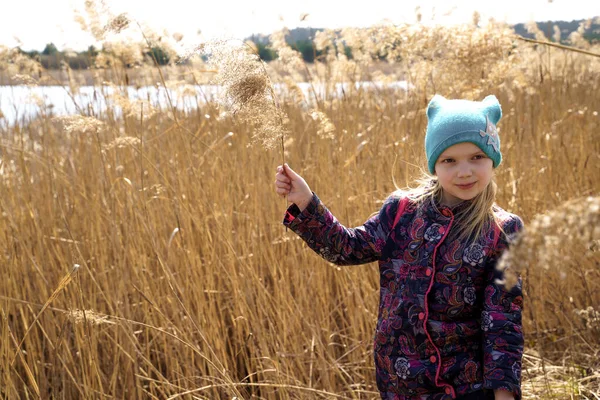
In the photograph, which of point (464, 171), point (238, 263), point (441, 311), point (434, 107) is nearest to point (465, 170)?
point (464, 171)

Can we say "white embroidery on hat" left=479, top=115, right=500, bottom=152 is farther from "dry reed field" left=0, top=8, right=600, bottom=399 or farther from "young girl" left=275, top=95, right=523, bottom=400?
"dry reed field" left=0, top=8, right=600, bottom=399

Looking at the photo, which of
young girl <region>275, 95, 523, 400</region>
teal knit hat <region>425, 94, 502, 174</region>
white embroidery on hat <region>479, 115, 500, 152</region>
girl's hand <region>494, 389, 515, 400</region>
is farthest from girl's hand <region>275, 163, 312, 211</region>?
girl's hand <region>494, 389, 515, 400</region>

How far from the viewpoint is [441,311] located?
1544 millimetres

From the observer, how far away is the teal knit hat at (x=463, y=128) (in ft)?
5.03

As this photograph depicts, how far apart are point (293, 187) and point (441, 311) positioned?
0.45m

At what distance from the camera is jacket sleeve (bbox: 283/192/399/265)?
5.30 ft

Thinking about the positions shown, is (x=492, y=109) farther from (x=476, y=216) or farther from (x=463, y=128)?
(x=476, y=216)

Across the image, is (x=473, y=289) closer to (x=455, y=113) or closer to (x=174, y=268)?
(x=455, y=113)

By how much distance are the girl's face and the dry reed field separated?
0.29 metres

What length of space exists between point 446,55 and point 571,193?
1.40 m

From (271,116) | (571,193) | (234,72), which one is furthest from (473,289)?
(571,193)

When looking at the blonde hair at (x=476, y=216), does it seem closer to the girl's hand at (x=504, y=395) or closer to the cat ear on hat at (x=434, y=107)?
the cat ear on hat at (x=434, y=107)

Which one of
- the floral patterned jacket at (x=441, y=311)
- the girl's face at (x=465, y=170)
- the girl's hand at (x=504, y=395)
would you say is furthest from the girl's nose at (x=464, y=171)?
the girl's hand at (x=504, y=395)

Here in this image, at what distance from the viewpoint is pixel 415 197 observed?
1715mm
